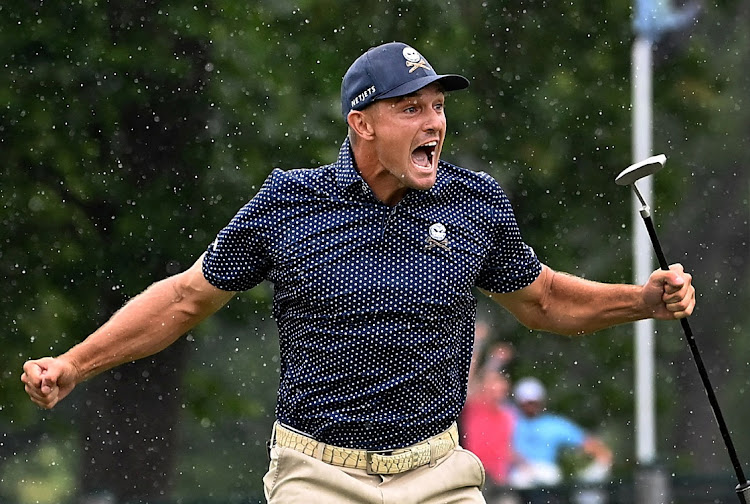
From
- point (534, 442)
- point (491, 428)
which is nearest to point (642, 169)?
point (491, 428)

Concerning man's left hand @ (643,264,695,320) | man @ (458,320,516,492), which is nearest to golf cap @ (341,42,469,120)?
man's left hand @ (643,264,695,320)

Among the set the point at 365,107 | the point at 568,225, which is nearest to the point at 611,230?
the point at 568,225

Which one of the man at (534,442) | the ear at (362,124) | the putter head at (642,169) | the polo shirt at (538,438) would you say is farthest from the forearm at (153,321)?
the polo shirt at (538,438)

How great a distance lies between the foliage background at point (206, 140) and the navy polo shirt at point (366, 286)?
8.27 metres

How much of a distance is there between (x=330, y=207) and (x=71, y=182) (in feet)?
27.8

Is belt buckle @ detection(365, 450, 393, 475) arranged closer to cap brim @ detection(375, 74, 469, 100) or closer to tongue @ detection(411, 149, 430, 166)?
tongue @ detection(411, 149, 430, 166)

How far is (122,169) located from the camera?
530 inches

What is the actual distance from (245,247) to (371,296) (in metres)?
0.45

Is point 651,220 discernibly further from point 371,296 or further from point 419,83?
point 371,296

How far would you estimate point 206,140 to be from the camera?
13617mm

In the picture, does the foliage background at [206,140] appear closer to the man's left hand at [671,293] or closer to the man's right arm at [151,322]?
the man's right arm at [151,322]

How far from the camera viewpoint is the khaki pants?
4.96 meters

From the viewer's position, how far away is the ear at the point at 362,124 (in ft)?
17.0

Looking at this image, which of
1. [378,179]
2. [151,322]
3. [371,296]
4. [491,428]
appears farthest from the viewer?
[491,428]
